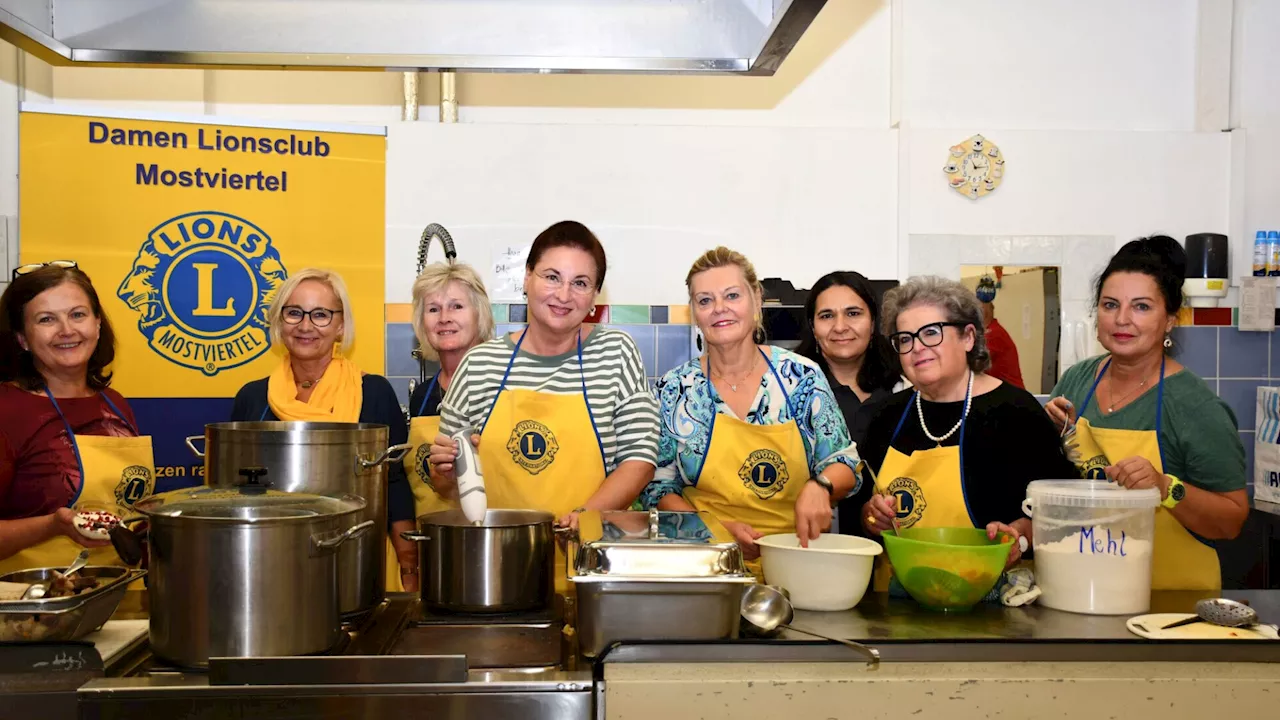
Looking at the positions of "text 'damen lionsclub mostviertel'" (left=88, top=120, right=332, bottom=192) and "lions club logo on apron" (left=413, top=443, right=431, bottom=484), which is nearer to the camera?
"lions club logo on apron" (left=413, top=443, right=431, bottom=484)

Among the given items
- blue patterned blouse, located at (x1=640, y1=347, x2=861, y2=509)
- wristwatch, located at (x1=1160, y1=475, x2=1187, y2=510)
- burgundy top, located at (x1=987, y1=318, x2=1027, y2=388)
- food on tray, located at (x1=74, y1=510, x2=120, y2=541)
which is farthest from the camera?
burgundy top, located at (x1=987, y1=318, x2=1027, y2=388)

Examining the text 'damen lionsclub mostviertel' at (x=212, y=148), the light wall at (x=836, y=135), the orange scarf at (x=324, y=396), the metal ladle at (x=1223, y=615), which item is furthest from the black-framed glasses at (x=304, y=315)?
the metal ladle at (x=1223, y=615)

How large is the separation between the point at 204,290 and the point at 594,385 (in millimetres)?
2363

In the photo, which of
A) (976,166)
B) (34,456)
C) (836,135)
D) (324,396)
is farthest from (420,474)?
(976,166)

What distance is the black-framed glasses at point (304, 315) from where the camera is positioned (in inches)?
126

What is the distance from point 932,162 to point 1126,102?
3.67ft

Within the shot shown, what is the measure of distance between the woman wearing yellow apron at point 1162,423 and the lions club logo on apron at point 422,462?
6.54ft

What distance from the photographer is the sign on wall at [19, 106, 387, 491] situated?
397 centimetres

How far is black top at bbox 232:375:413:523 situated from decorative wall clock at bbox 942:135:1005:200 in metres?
3.02

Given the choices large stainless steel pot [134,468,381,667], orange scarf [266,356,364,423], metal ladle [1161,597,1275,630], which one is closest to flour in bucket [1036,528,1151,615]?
metal ladle [1161,597,1275,630]

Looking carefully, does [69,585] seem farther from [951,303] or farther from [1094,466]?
[1094,466]

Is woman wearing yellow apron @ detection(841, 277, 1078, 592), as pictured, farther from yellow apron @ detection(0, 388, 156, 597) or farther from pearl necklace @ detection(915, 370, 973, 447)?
yellow apron @ detection(0, 388, 156, 597)

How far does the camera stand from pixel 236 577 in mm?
1494

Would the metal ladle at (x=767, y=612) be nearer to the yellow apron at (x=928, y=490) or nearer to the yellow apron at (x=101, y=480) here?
the yellow apron at (x=928, y=490)
